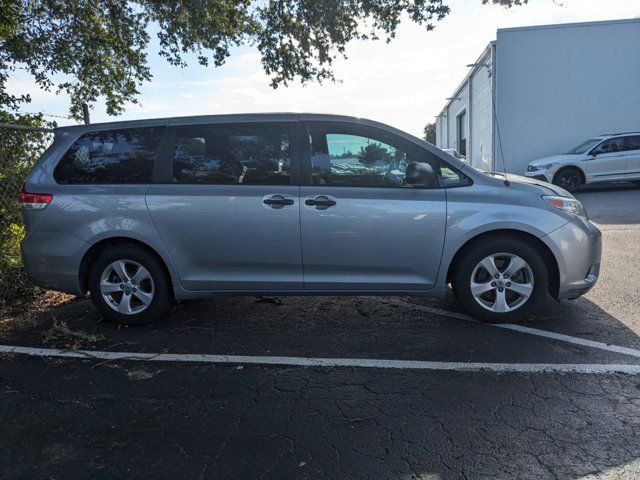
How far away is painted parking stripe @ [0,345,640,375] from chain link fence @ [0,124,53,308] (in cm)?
164

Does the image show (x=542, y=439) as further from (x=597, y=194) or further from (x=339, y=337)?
(x=597, y=194)

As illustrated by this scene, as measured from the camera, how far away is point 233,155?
4.55 meters

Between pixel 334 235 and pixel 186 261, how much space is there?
1.35 metres

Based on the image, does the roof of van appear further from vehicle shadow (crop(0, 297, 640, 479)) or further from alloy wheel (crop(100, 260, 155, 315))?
vehicle shadow (crop(0, 297, 640, 479))

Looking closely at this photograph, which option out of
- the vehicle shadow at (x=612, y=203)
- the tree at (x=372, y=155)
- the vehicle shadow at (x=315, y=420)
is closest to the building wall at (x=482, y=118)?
the vehicle shadow at (x=612, y=203)

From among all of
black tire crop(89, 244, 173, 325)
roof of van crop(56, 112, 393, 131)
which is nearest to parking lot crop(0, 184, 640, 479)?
black tire crop(89, 244, 173, 325)

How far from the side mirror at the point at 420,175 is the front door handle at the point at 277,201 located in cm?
102

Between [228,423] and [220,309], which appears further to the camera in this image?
[220,309]

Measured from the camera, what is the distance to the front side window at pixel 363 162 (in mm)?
4445

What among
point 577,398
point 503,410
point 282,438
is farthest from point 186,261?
point 577,398

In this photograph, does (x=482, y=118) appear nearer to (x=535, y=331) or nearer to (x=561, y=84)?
(x=561, y=84)

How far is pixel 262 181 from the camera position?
450cm

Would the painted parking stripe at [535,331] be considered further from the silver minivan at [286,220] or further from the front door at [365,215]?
the front door at [365,215]

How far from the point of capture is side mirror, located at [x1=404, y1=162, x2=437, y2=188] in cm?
428
